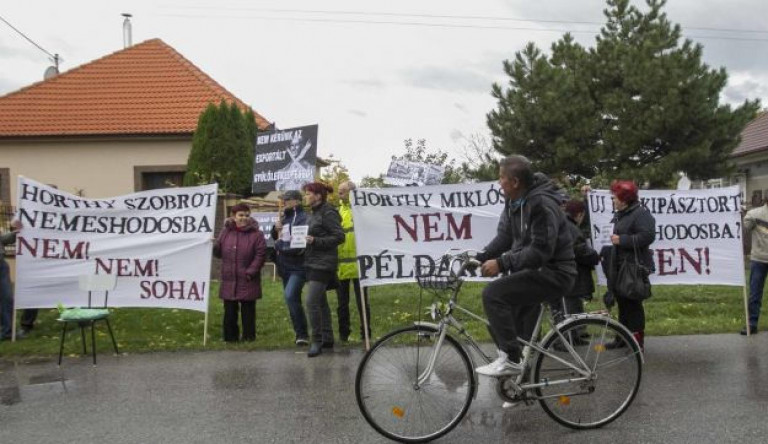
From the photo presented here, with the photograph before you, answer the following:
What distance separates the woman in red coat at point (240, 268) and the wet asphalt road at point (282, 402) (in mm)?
685

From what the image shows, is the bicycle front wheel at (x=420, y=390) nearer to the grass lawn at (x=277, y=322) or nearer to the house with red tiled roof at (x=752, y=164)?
the grass lawn at (x=277, y=322)

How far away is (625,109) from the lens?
871 inches

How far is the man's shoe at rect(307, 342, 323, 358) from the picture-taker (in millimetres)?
7977

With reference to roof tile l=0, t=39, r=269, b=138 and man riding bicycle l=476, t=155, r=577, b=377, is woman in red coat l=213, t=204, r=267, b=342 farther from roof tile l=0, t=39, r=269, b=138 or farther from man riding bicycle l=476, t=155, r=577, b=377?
roof tile l=0, t=39, r=269, b=138

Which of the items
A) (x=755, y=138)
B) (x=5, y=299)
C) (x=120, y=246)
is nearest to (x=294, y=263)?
(x=120, y=246)

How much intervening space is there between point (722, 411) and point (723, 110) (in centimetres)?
1831

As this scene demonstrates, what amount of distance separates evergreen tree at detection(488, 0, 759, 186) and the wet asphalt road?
14.3 meters

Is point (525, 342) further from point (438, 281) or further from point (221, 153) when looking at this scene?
point (221, 153)

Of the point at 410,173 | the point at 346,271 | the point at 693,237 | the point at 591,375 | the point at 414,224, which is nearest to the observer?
the point at 591,375

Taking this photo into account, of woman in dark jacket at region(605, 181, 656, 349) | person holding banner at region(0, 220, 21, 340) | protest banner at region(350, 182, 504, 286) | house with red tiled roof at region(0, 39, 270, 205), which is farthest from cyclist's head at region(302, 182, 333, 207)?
house with red tiled roof at region(0, 39, 270, 205)

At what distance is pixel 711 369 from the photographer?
7113mm

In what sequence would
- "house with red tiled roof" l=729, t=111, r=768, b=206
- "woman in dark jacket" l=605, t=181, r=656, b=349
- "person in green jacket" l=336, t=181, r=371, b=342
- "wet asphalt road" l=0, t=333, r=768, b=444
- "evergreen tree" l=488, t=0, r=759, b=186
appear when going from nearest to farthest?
"wet asphalt road" l=0, t=333, r=768, b=444 < "woman in dark jacket" l=605, t=181, r=656, b=349 < "person in green jacket" l=336, t=181, r=371, b=342 < "evergreen tree" l=488, t=0, r=759, b=186 < "house with red tiled roof" l=729, t=111, r=768, b=206

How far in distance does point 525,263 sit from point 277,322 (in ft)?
18.9

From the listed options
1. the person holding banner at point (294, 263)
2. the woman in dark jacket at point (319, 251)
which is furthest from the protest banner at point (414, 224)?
the person holding banner at point (294, 263)
